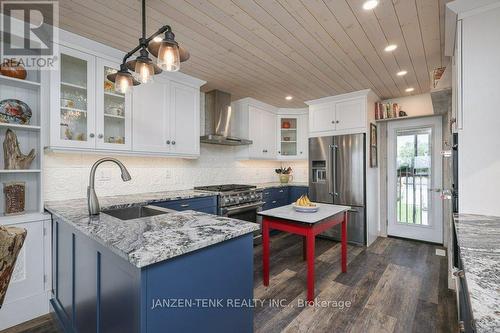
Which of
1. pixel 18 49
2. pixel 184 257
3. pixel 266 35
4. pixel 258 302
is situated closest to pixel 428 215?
pixel 258 302

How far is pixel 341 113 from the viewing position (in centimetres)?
384

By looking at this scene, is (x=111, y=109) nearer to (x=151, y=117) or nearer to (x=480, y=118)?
(x=151, y=117)

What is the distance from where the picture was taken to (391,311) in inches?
78.5

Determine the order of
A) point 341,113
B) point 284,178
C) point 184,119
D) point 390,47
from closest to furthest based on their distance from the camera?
point 390,47 < point 184,119 < point 341,113 < point 284,178

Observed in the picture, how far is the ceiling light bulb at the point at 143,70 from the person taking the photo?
57.6 inches

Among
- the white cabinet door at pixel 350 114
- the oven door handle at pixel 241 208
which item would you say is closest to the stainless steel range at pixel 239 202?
the oven door handle at pixel 241 208

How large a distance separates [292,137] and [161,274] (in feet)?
14.0

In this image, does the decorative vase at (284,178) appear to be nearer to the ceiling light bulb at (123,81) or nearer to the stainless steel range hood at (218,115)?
the stainless steel range hood at (218,115)

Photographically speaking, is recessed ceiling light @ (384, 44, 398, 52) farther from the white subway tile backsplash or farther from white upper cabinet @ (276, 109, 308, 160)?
the white subway tile backsplash

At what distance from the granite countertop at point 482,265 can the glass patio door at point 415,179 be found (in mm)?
2708

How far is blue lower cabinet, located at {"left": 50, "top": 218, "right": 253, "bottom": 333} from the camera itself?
2.99ft

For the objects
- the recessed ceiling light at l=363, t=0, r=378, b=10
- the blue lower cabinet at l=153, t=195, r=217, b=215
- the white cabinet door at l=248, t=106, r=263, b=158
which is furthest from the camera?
the white cabinet door at l=248, t=106, r=263, b=158

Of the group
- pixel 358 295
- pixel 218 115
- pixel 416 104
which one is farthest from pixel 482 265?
pixel 416 104

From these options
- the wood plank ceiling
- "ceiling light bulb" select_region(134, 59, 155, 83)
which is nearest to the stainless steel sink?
"ceiling light bulb" select_region(134, 59, 155, 83)
